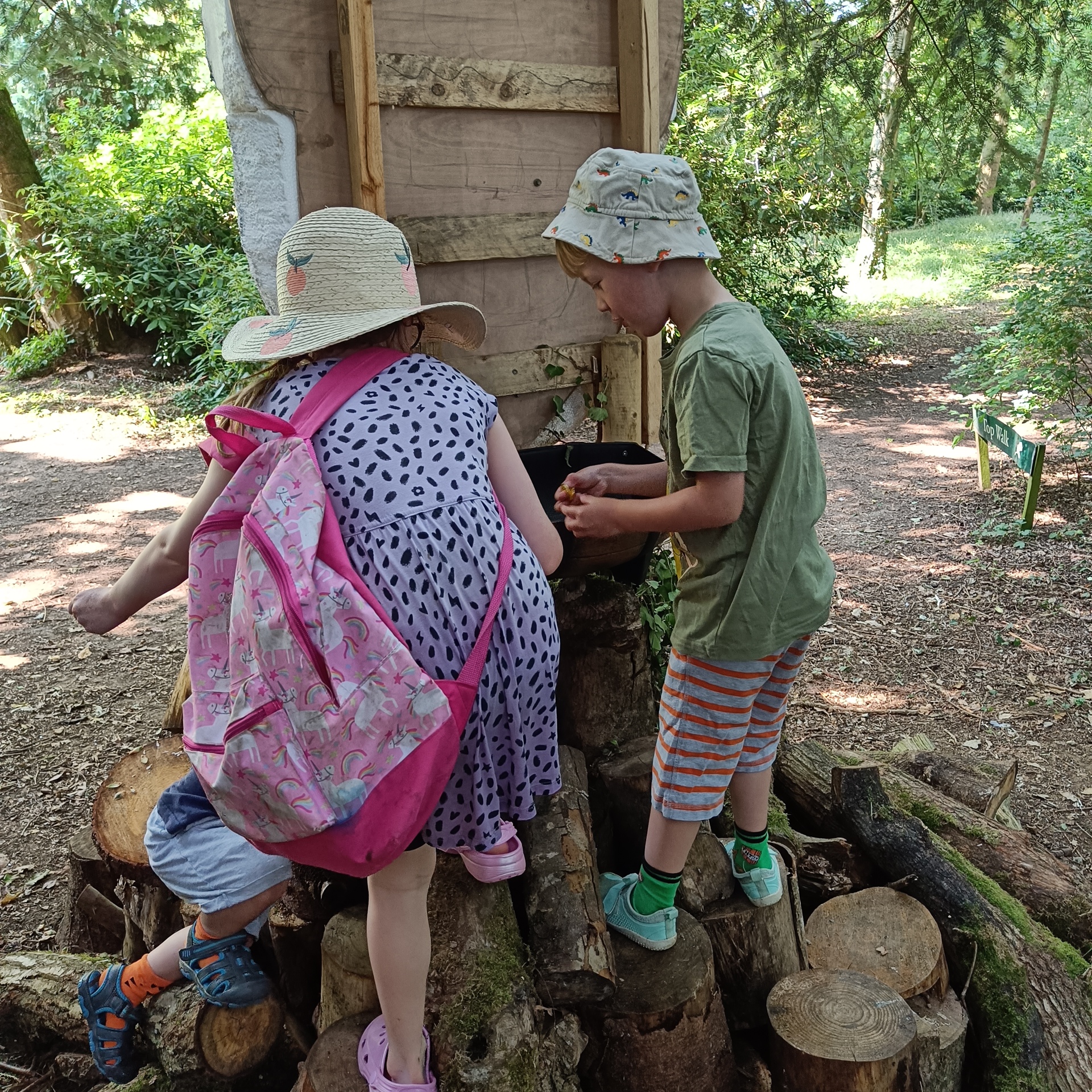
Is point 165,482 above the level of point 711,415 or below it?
below

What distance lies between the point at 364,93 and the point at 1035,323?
529 cm

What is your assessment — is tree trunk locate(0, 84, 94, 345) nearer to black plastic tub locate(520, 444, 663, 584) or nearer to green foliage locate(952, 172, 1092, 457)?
green foliage locate(952, 172, 1092, 457)

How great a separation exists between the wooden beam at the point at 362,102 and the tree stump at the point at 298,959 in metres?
1.72

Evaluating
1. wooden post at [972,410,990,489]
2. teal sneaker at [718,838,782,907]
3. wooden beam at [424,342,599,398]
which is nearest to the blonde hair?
wooden beam at [424,342,599,398]

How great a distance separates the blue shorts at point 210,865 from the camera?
1991 millimetres

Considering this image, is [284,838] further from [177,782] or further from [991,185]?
[991,185]

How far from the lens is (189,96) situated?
1473 cm

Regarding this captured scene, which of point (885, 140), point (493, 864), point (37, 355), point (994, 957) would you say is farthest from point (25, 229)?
point (994, 957)

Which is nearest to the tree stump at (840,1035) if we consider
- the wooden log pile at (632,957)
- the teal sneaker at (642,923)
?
the wooden log pile at (632,957)

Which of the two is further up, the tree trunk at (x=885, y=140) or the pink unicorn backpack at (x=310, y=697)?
the tree trunk at (x=885, y=140)

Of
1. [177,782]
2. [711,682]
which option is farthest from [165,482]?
[711,682]

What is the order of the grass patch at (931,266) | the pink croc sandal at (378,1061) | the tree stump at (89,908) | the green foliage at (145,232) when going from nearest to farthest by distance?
1. the pink croc sandal at (378,1061)
2. the tree stump at (89,908)
3. the green foliage at (145,232)
4. the grass patch at (931,266)

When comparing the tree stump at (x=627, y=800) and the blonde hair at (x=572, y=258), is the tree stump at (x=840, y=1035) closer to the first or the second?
the tree stump at (x=627, y=800)

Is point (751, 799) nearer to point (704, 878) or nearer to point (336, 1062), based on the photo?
point (704, 878)
